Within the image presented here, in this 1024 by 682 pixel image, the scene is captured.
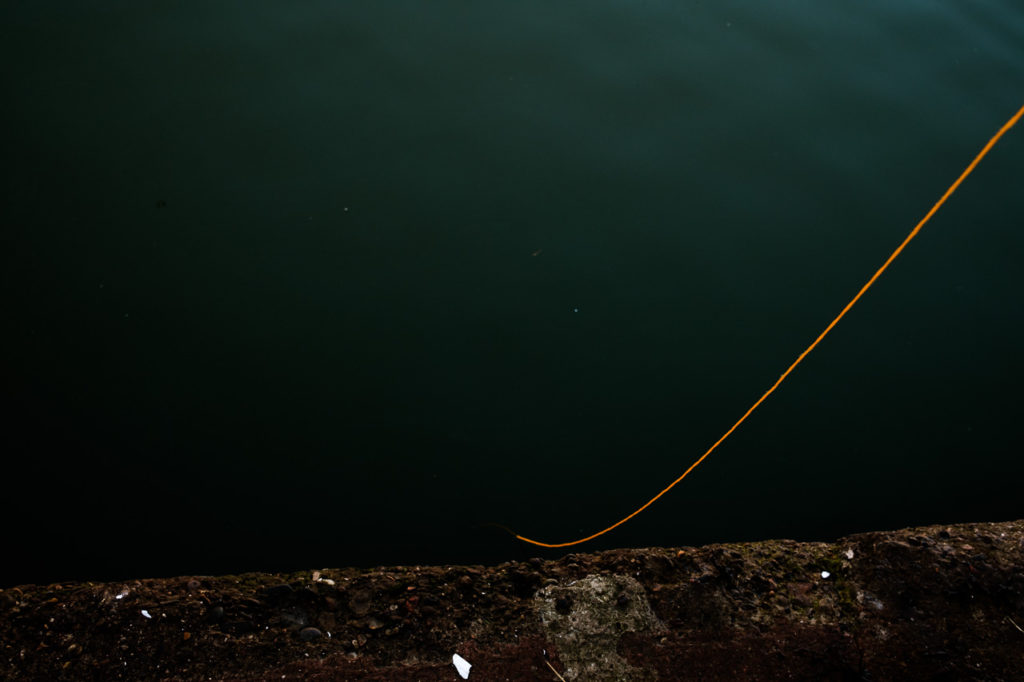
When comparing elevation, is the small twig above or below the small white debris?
above

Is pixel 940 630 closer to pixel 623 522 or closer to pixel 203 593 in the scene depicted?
pixel 623 522

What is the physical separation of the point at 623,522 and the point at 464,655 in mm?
618

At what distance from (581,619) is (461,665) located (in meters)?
0.27

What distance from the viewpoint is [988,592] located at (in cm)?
144

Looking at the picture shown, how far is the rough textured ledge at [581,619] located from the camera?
4.05ft

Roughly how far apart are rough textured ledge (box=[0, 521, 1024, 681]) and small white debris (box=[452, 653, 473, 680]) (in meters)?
0.01

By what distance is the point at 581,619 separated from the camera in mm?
1364

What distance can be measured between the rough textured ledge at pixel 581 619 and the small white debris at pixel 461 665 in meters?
0.01

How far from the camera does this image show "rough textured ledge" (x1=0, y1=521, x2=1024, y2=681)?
124cm

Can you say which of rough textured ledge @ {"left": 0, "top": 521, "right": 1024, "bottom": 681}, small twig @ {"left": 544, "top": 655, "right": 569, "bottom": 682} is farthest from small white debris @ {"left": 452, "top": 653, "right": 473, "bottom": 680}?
small twig @ {"left": 544, "top": 655, "right": 569, "bottom": 682}

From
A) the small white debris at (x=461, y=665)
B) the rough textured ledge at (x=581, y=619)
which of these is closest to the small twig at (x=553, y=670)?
the rough textured ledge at (x=581, y=619)

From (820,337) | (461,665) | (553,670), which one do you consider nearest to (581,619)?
(553,670)

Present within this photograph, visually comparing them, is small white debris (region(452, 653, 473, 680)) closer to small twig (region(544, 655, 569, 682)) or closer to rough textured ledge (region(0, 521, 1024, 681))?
rough textured ledge (region(0, 521, 1024, 681))

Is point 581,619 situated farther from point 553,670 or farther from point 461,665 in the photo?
point 461,665
